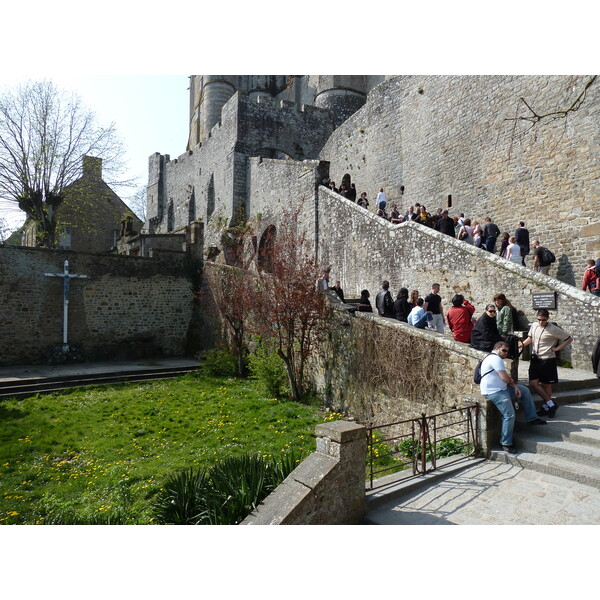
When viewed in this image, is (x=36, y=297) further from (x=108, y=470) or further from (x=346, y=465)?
(x=346, y=465)

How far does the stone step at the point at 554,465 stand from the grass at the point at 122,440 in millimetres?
3113

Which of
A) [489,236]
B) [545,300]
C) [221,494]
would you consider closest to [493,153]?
[489,236]

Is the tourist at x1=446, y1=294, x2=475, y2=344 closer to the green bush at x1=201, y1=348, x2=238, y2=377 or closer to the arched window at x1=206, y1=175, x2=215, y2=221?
the green bush at x1=201, y1=348, x2=238, y2=377

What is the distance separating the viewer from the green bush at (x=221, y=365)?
43.8 ft

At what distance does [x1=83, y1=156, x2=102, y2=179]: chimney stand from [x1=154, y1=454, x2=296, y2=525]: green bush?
63.8 feet

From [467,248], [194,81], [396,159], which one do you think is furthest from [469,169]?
[194,81]

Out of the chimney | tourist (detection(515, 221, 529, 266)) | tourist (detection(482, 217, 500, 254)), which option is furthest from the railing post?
the chimney

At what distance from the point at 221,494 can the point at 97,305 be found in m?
13.1

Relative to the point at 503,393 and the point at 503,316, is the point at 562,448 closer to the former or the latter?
the point at 503,393

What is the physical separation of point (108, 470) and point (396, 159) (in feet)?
57.4

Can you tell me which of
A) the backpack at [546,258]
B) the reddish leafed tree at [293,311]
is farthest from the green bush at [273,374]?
the backpack at [546,258]

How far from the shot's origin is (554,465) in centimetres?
498

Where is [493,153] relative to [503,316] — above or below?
above

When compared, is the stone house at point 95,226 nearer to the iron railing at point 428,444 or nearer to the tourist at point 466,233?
the tourist at point 466,233
